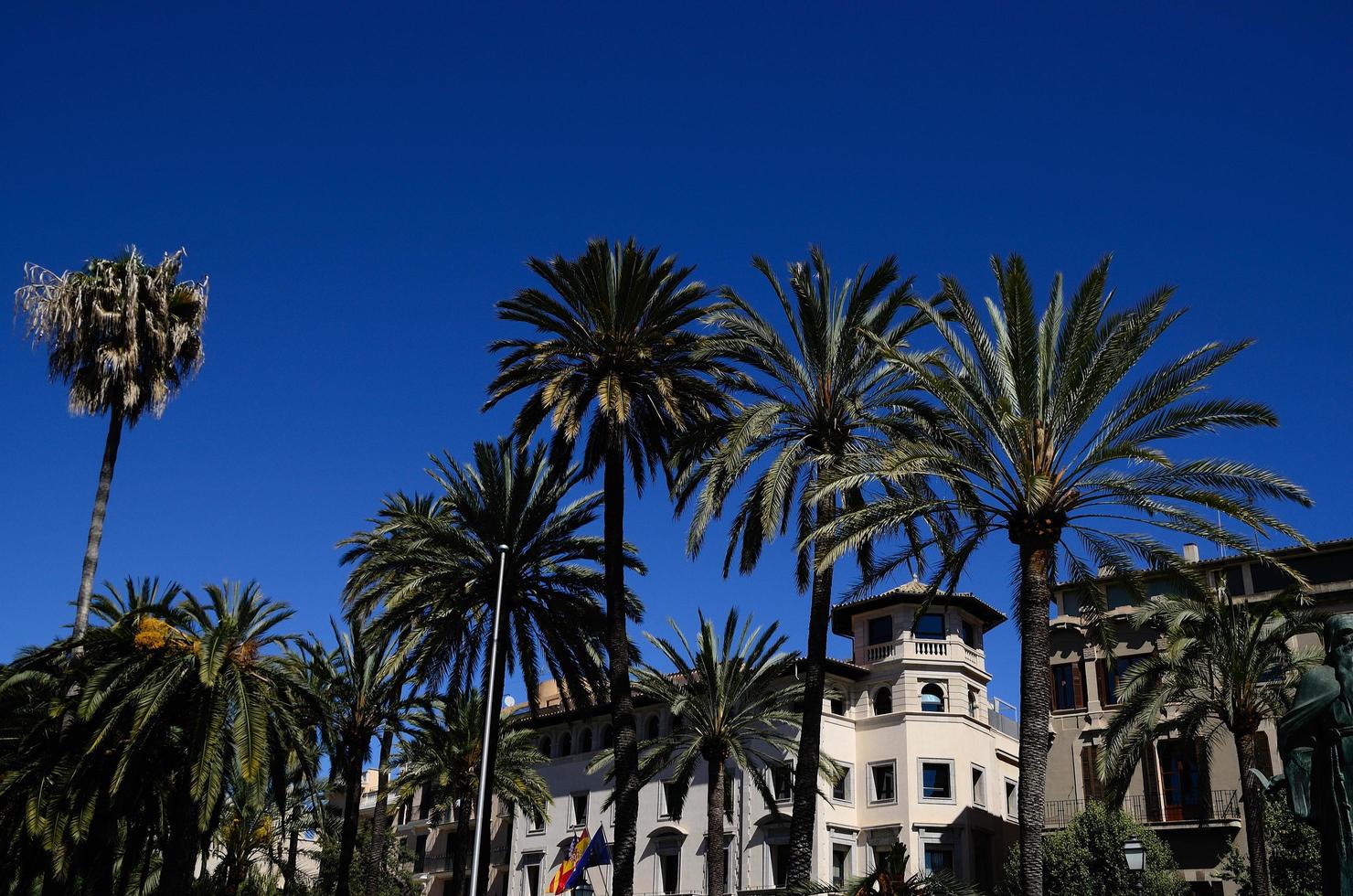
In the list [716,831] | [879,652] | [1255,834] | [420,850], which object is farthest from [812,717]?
[420,850]

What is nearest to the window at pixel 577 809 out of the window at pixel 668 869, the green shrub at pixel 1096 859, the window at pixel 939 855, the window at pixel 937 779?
the window at pixel 668 869

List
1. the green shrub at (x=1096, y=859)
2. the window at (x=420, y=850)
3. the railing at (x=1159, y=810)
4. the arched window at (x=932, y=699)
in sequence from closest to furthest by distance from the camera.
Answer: the green shrub at (x=1096, y=859)
the railing at (x=1159, y=810)
the arched window at (x=932, y=699)
the window at (x=420, y=850)

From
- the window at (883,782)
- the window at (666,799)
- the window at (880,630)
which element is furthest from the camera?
the window at (666,799)

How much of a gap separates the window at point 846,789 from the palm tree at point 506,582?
60.0ft

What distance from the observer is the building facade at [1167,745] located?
134 ft

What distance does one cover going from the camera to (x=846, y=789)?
50375 millimetres

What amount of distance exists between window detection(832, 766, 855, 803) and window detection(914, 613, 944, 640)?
6465 millimetres

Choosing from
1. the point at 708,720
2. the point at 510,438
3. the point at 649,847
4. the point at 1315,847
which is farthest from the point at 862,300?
the point at 649,847

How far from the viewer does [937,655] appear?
2008 inches

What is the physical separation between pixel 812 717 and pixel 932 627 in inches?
1002

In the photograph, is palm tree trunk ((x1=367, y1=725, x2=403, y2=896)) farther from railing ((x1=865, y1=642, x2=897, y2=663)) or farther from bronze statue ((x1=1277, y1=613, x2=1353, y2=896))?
bronze statue ((x1=1277, y1=613, x2=1353, y2=896))

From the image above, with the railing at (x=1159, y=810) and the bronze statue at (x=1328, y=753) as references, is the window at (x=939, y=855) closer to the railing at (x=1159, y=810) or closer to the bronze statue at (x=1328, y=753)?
the railing at (x=1159, y=810)

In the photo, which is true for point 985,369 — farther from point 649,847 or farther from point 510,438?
point 649,847

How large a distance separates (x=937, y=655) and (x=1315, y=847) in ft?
60.5
